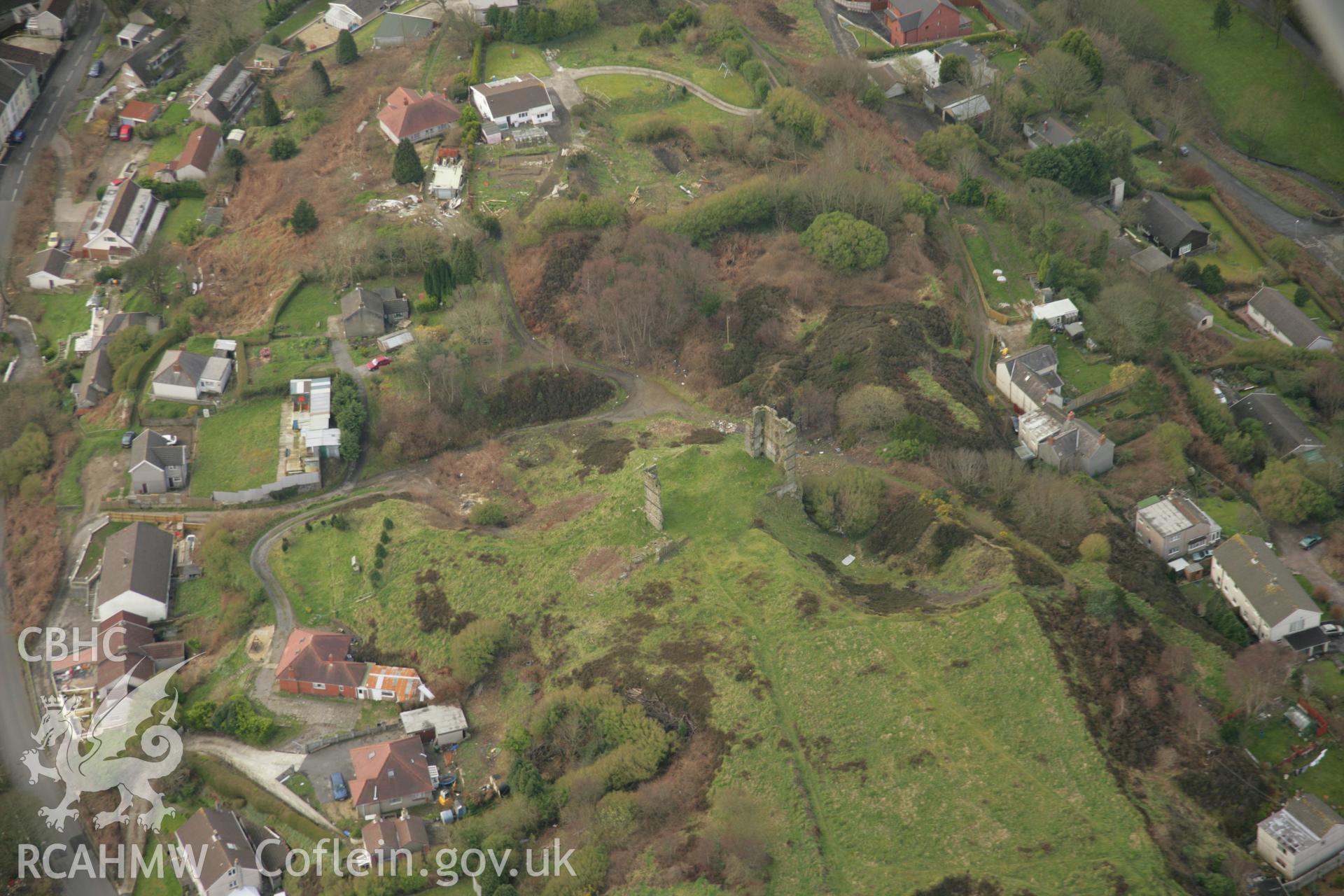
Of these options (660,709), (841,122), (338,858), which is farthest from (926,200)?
(338,858)

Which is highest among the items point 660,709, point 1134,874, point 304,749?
point 1134,874

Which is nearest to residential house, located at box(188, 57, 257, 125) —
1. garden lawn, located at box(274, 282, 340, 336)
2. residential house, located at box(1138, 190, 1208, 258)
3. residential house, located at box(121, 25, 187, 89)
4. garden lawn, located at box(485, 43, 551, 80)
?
residential house, located at box(121, 25, 187, 89)

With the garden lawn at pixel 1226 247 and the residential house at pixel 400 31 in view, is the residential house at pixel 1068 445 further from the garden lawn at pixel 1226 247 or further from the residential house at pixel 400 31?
the residential house at pixel 400 31

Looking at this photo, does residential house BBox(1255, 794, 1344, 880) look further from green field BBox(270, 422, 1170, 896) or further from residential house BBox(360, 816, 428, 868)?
residential house BBox(360, 816, 428, 868)

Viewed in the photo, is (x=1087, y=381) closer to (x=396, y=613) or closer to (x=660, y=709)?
(x=660, y=709)

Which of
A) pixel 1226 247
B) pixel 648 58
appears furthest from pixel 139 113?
pixel 1226 247

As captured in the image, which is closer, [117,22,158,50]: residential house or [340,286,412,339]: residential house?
[340,286,412,339]: residential house

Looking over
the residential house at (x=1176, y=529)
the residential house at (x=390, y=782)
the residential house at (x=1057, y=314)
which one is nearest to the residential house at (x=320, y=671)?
the residential house at (x=390, y=782)
